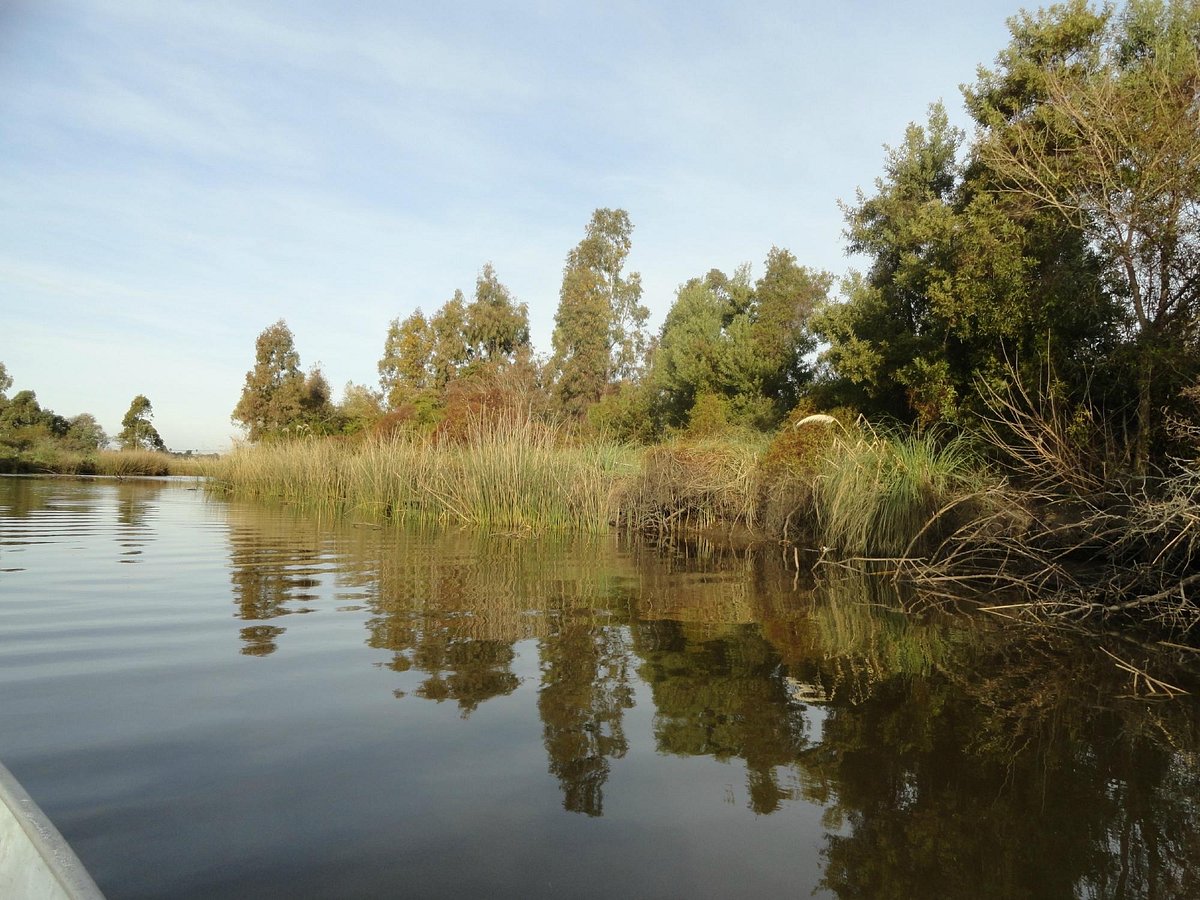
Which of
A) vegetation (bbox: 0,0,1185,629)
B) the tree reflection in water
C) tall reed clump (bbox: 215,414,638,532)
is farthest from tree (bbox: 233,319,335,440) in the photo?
the tree reflection in water

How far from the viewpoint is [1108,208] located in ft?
26.7

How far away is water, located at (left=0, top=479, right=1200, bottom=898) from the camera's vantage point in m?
2.17

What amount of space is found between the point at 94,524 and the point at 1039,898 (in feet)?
40.1

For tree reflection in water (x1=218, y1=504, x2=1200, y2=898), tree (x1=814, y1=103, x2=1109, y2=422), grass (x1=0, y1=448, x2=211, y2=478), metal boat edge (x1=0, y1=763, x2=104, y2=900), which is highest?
tree (x1=814, y1=103, x2=1109, y2=422)

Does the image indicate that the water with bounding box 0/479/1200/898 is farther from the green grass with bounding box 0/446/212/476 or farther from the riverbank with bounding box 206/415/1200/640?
the green grass with bounding box 0/446/212/476

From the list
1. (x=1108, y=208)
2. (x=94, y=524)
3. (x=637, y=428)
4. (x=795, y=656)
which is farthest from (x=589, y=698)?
(x=637, y=428)

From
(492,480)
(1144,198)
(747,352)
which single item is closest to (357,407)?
(747,352)

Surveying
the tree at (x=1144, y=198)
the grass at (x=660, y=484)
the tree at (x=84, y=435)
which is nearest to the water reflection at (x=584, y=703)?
the grass at (x=660, y=484)

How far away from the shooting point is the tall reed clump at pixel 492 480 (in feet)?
39.3

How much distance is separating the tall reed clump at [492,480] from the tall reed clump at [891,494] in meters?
3.91

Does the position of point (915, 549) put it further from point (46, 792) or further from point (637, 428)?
point (637, 428)

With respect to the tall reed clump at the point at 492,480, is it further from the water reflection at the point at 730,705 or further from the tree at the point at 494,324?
the tree at the point at 494,324

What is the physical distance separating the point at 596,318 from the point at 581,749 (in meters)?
33.5

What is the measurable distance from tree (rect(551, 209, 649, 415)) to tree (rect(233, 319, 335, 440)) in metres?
11.0
